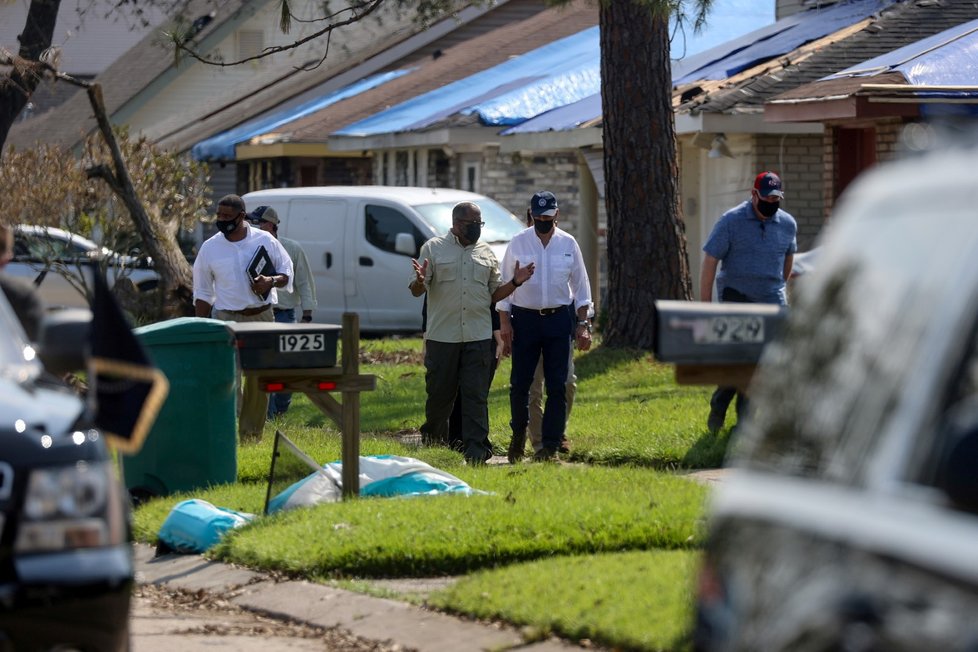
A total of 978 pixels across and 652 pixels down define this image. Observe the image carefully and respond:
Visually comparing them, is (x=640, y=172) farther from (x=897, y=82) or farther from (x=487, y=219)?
(x=487, y=219)

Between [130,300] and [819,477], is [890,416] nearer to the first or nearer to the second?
[819,477]

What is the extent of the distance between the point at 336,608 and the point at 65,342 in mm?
2179

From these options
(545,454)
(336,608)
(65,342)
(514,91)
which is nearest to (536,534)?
(336,608)

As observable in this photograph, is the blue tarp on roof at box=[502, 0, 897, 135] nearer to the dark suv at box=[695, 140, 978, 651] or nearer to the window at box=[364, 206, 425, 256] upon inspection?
the window at box=[364, 206, 425, 256]

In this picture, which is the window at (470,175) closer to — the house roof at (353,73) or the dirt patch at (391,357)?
the house roof at (353,73)

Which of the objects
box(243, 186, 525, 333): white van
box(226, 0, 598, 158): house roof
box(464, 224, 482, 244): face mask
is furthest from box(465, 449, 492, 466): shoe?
box(226, 0, 598, 158): house roof

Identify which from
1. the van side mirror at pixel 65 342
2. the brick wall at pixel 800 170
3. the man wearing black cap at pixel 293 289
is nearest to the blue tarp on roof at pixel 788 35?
the brick wall at pixel 800 170

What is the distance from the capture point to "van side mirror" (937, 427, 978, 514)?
328cm

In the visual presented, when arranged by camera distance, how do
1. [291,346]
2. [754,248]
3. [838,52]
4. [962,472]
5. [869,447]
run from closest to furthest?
[869,447] < [962,472] < [291,346] < [754,248] < [838,52]

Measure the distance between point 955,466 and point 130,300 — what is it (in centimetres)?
1827

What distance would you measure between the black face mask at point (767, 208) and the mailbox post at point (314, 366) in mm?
3323

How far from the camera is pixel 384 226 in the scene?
69.3 feet

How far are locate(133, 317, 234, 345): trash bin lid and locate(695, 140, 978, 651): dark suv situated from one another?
6515 millimetres

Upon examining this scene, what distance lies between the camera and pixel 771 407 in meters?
3.28
